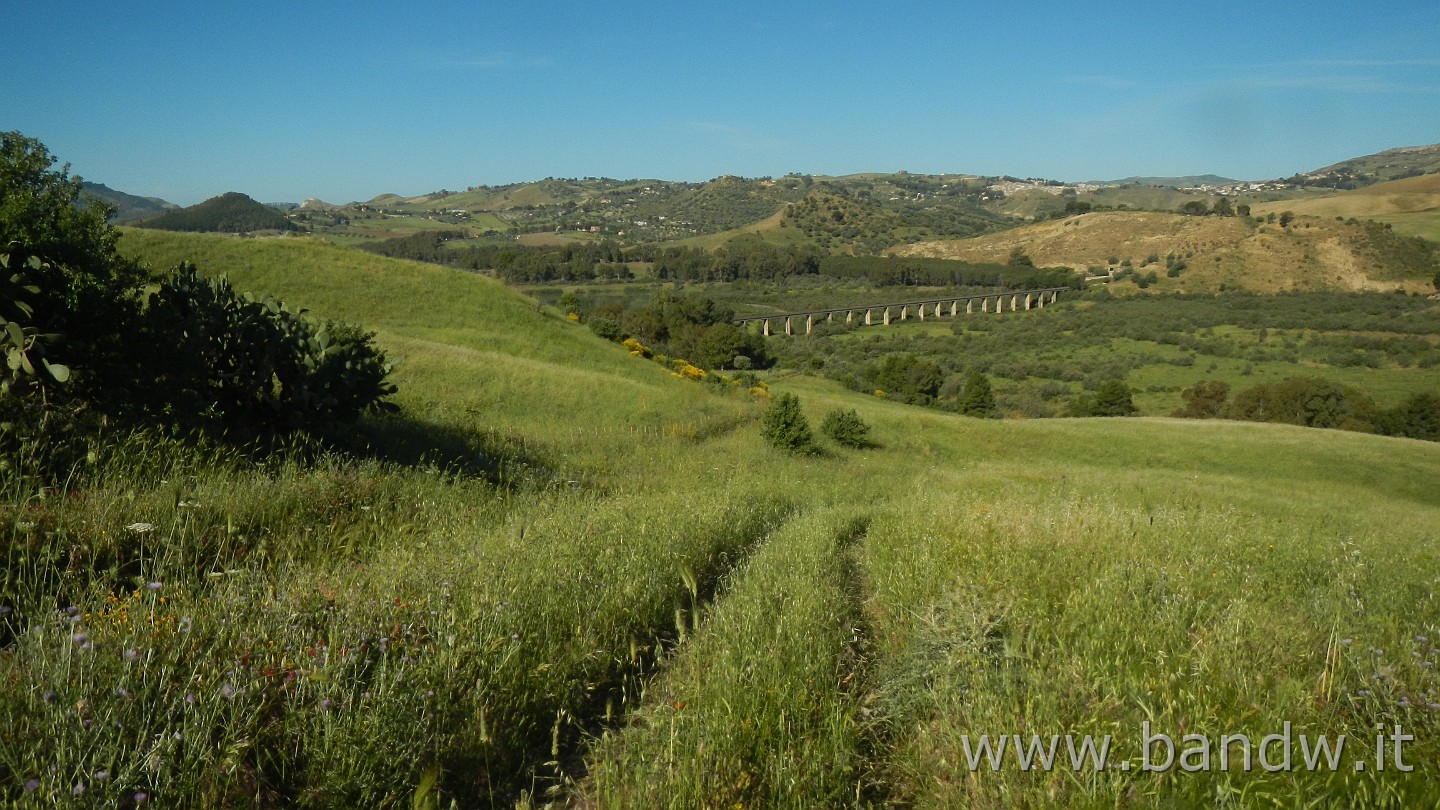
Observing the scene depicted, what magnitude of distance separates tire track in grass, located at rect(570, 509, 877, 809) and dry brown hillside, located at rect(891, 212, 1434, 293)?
146m

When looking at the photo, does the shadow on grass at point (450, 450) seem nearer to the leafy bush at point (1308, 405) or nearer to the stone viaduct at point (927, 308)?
the leafy bush at point (1308, 405)

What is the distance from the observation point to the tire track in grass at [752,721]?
2734 millimetres

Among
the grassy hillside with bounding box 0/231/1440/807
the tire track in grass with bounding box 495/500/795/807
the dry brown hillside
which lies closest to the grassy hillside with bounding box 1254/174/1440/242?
the dry brown hillside

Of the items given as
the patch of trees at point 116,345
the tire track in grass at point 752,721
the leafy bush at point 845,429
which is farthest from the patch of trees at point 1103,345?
the tire track in grass at point 752,721

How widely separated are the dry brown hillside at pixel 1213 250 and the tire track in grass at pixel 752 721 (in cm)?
14616

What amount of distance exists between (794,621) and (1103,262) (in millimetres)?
173979

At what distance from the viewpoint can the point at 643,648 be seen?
162 inches

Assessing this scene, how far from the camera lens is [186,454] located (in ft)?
20.8

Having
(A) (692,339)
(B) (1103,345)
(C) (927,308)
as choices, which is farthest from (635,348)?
(C) (927,308)

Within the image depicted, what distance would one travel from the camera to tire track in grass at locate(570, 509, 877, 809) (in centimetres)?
273

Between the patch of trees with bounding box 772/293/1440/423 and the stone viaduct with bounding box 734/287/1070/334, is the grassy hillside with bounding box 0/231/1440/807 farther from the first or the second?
the stone viaduct with bounding box 734/287/1070/334

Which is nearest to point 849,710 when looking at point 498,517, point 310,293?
point 498,517

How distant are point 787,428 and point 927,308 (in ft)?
344

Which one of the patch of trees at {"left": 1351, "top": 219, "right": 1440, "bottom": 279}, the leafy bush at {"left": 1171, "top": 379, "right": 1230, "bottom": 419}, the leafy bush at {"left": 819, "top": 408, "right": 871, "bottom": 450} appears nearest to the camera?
the leafy bush at {"left": 819, "top": 408, "right": 871, "bottom": 450}
